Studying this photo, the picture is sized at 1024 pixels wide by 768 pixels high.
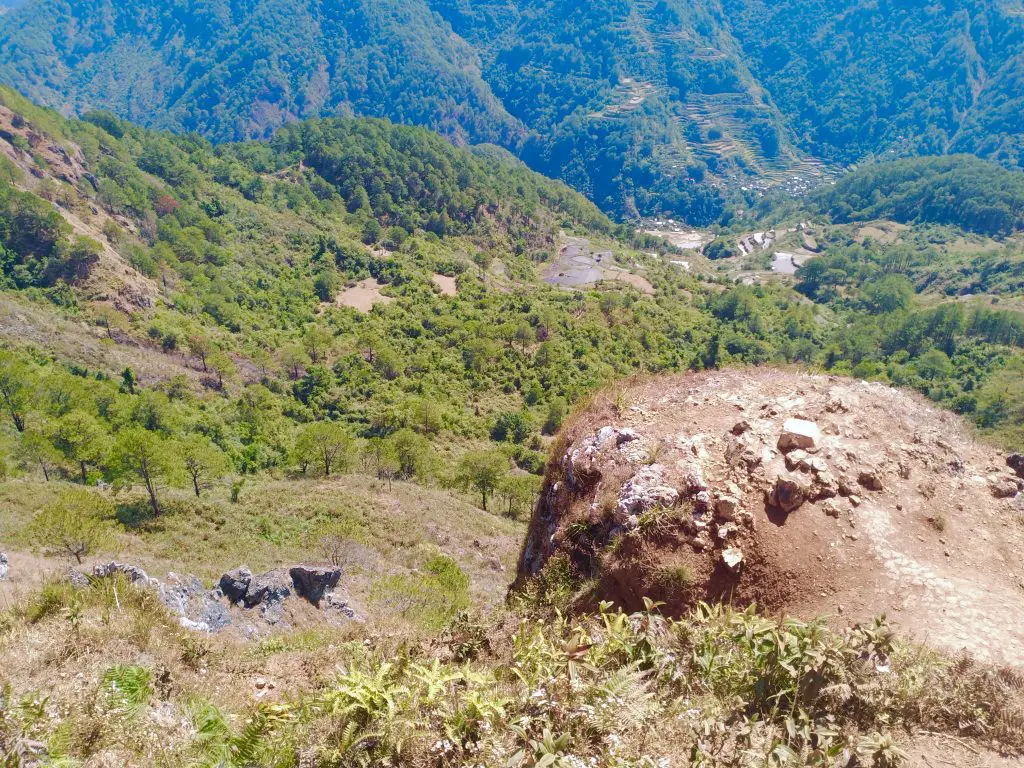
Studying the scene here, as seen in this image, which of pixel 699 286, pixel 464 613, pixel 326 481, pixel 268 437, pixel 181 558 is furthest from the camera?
pixel 699 286

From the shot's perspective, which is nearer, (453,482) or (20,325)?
→ (453,482)

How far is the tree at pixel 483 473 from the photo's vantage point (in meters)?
44.2

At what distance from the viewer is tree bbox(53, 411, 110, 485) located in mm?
34562

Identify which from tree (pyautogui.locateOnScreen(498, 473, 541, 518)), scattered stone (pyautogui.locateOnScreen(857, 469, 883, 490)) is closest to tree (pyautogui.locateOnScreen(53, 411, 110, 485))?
tree (pyautogui.locateOnScreen(498, 473, 541, 518))

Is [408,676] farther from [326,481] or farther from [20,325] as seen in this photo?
[20,325]

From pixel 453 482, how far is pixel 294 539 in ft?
65.8

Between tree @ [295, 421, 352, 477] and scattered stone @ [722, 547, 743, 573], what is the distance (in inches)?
1496

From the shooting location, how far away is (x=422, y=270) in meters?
103

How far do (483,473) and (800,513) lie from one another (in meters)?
36.2

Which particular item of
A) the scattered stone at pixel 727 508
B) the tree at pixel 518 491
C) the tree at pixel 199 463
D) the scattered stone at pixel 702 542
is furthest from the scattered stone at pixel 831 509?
the tree at pixel 518 491

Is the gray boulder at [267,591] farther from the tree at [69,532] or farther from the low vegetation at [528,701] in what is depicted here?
the low vegetation at [528,701]

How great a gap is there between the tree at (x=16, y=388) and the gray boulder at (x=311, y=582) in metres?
36.4

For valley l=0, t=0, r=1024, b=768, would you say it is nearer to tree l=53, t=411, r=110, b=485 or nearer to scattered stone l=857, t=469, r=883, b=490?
scattered stone l=857, t=469, r=883, b=490

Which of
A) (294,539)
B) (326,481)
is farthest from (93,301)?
(294,539)
